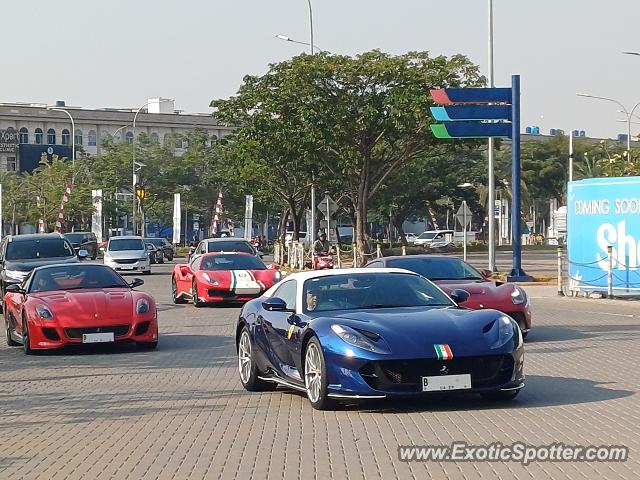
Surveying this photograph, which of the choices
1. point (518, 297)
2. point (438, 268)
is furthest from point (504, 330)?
point (438, 268)

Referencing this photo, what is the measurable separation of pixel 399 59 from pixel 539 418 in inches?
1408

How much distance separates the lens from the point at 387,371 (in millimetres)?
10875

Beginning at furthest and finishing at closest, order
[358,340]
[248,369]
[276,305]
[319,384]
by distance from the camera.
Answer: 1. [248,369]
2. [276,305]
3. [319,384]
4. [358,340]

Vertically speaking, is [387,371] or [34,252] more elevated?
[34,252]

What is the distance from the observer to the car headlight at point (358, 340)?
10875 millimetres

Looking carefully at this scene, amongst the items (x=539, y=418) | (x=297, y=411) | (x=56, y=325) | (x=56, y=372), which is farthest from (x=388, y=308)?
(x=56, y=325)

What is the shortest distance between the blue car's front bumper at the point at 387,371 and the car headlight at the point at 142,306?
23.3 feet

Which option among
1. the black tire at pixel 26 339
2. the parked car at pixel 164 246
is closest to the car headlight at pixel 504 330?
the black tire at pixel 26 339

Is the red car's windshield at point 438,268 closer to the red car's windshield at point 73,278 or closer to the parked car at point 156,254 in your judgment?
the red car's windshield at point 73,278

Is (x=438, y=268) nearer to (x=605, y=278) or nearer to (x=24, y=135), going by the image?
(x=605, y=278)

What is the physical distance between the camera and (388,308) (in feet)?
39.7

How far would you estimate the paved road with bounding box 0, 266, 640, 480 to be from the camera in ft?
28.4

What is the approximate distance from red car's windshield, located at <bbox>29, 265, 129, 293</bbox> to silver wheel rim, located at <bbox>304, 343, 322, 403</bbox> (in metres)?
7.96

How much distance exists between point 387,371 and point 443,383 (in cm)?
51
